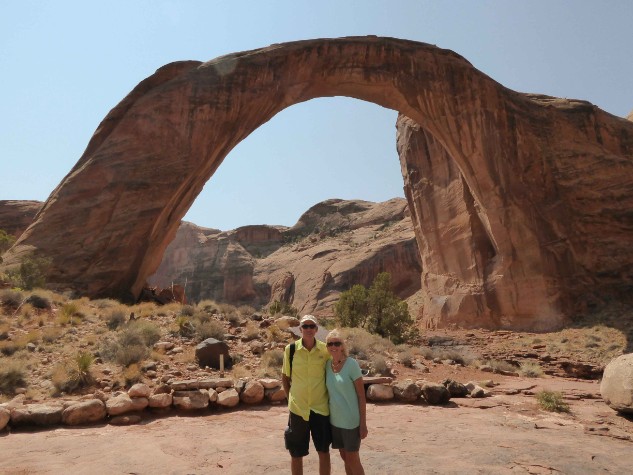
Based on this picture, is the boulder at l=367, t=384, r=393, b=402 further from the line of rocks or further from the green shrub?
the green shrub

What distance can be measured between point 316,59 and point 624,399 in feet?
56.4

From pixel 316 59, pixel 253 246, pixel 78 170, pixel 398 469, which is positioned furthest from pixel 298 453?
pixel 253 246

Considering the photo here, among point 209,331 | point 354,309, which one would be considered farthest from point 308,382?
point 354,309

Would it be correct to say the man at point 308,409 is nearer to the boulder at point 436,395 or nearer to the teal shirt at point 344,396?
the teal shirt at point 344,396

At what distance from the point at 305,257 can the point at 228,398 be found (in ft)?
124

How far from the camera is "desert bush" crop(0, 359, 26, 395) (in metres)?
6.52

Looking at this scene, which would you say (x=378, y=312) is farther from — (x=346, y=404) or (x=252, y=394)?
(x=346, y=404)

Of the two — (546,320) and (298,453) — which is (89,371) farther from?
(546,320)

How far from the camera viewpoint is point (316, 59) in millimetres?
19406

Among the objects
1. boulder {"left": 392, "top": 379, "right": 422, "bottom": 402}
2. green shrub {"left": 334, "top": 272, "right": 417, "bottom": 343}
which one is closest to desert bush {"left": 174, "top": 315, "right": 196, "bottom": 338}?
boulder {"left": 392, "top": 379, "right": 422, "bottom": 402}

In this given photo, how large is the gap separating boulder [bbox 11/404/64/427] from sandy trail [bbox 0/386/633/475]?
1.07 ft

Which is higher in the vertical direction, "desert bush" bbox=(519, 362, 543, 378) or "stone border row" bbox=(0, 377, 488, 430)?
"stone border row" bbox=(0, 377, 488, 430)

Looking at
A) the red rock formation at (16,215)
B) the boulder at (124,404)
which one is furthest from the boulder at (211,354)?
the red rock formation at (16,215)

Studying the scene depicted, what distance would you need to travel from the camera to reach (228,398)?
20.9ft
